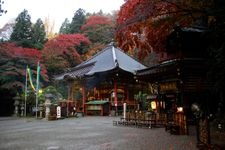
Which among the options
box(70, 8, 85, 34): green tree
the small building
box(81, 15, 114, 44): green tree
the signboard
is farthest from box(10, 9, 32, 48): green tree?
the small building

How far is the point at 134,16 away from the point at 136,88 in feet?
75.3

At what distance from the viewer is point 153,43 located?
52.8ft

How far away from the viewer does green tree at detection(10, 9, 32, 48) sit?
147 feet

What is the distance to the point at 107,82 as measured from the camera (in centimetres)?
3120

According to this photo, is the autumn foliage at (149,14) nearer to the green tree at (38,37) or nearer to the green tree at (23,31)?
the green tree at (23,31)

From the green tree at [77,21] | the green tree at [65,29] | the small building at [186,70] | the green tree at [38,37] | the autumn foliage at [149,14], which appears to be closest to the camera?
the autumn foliage at [149,14]

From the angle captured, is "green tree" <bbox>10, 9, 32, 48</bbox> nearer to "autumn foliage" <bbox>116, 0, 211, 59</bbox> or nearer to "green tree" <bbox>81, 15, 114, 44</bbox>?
"green tree" <bbox>81, 15, 114, 44</bbox>

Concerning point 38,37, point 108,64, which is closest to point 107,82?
point 108,64

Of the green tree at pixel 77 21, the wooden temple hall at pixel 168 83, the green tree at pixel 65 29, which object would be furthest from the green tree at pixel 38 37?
the wooden temple hall at pixel 168 83

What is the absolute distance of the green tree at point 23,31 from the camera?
44938 millimetres

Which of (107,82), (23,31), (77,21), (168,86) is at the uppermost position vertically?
(77,21)

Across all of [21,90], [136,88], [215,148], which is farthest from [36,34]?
[215,148]

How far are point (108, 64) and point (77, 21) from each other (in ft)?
92.7

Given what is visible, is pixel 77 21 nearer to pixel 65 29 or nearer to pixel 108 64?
pixel 65 29
